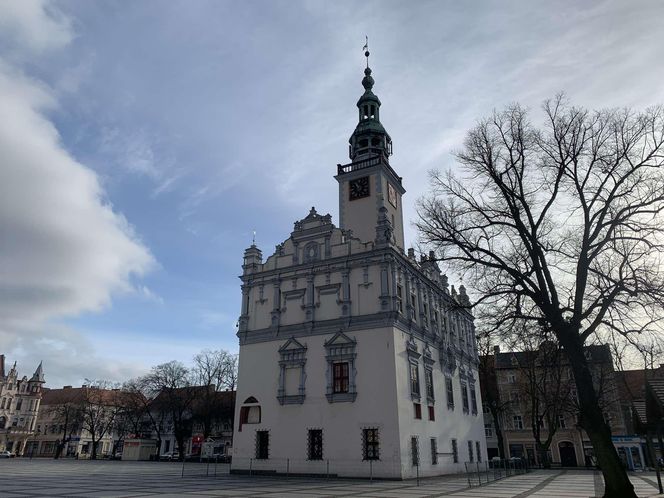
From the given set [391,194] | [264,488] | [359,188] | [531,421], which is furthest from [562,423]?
[264,488]

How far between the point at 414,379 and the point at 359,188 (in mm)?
14903

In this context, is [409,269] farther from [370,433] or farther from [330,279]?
[370,433]

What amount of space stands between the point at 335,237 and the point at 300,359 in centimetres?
862

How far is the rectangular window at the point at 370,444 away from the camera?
27.5 m

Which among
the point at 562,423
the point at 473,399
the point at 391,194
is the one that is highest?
the point at 391,194

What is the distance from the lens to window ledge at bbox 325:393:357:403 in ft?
95.3

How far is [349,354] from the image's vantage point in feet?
98.7

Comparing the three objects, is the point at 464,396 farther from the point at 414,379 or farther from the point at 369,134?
the point at 369,134

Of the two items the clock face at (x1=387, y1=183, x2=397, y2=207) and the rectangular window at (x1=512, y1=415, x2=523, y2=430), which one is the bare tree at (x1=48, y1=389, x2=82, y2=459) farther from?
the rectangular window at (x1=512, y1=415, x2=523, y2=430)

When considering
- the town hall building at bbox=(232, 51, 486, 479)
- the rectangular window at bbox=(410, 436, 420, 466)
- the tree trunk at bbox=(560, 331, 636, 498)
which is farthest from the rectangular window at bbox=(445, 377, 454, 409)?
the tree trunk at bbox=(560, 331, 636, 498)

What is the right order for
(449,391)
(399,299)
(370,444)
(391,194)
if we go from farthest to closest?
(391,194)
(449,391)
(399,299)
(370,444)

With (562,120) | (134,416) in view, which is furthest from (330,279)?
(134,416)

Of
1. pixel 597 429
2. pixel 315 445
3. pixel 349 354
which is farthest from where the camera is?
pixel 349 354

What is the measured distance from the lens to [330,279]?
32656mm
